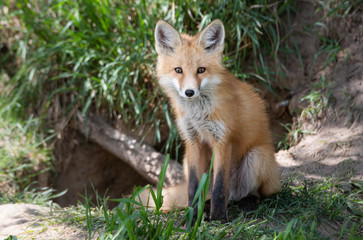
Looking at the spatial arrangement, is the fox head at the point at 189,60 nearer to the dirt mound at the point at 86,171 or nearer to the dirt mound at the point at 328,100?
the dirt mound at the point at 328,100

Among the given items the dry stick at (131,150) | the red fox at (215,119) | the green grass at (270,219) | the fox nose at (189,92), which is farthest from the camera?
the dry stick at (131,150)

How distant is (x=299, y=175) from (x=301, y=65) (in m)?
1.49

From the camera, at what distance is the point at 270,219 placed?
7.89 feet

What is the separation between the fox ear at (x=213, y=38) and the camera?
2605 mm

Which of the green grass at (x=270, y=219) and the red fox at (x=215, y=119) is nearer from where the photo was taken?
the green grass at (x=270, y=219)

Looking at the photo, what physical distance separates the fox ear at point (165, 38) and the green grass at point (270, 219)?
1135mm

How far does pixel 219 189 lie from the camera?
245 centimetres

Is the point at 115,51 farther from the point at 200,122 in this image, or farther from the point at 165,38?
the point at 200,122

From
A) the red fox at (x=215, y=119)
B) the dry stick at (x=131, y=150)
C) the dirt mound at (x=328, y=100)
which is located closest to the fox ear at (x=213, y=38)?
the red fox at (x=215, y=119)

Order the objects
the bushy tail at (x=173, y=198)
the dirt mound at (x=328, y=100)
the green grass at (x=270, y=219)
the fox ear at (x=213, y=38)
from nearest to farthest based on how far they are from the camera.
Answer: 1. the green grass at (x=270, y=219)
2. the fox ear at (x=213, y=38)
3. the bushy tail at (x=173, y=198)
4. the dirt mound at (x=328, y=100)

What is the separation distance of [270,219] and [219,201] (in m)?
0.37

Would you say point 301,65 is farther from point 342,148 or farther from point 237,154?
point 237,154

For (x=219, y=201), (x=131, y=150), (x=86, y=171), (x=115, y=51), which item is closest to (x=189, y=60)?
(x=219, y=201)

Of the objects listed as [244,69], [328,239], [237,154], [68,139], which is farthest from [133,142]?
[328,239]
